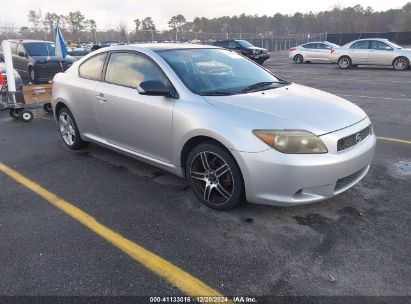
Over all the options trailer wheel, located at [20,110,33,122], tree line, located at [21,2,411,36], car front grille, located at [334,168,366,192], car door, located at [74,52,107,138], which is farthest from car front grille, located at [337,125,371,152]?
tree line, located at [21,2,411,36]

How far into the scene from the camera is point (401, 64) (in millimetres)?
17406

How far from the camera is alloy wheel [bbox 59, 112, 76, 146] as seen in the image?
17.8ft

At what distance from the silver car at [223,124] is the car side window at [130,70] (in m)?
0.01

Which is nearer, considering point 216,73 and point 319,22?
point 216,73

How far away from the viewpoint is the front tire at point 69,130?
5371 mm

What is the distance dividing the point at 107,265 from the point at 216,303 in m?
0.92

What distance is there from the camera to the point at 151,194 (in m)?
4.03

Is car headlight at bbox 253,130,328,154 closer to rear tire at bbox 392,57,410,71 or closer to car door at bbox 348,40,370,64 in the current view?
rear tire at bbox 392,57,410,71

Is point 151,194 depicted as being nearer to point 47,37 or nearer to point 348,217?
point 348,217

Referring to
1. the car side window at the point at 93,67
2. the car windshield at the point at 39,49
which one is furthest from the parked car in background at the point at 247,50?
the car side window at the point at 93,67

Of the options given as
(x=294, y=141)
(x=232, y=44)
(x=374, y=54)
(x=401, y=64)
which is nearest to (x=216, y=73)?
(x=294, y=141)

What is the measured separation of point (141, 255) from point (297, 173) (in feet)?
4.68

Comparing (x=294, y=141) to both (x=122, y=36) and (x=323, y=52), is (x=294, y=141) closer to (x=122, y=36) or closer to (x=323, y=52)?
(x=323, y=52)

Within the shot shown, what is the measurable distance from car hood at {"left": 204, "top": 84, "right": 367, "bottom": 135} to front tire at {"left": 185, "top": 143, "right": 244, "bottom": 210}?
401mm
